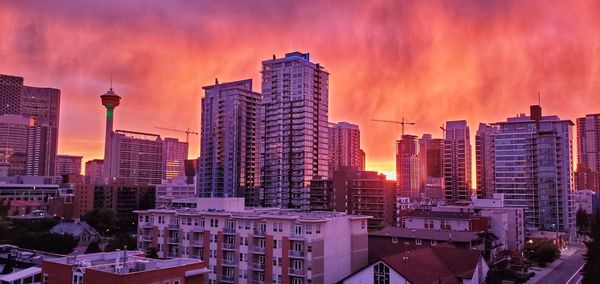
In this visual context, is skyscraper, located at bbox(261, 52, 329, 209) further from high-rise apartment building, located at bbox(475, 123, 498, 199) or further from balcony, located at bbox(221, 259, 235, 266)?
balcony, located at bbox(221, 259, 235, 266)

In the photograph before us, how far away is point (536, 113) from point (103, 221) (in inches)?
4831

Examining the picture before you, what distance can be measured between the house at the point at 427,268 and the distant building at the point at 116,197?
111880 millimetres

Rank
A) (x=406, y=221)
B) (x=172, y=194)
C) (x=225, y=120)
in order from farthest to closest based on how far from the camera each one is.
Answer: (x=172, y=194), (x=225, y=120), (x=406, y=221)

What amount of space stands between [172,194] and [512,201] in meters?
120

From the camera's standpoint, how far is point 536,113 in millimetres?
143875

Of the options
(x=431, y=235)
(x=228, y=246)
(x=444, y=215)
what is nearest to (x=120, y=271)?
(x=228, y=246)

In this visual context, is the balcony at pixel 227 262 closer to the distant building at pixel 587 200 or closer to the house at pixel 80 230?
the house at pixel 80 230

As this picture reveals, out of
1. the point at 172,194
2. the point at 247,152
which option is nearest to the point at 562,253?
the point at 247,152

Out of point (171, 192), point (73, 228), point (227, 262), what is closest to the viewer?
point (227, 262)

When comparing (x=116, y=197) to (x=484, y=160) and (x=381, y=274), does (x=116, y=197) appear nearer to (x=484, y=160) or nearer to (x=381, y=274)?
(x=381, y=274)

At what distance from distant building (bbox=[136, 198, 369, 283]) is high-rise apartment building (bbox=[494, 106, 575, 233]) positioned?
302 ft

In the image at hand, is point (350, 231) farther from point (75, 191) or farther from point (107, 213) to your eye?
point (75, 191)

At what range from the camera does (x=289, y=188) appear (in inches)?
5571

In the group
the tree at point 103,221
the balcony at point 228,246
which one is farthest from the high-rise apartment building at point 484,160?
the balcony at point 228,246
